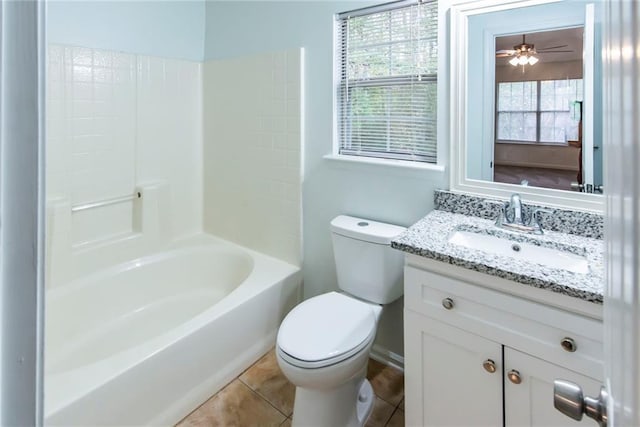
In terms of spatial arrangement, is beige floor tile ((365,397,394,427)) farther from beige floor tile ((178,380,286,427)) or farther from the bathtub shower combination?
the bathtub shower combination

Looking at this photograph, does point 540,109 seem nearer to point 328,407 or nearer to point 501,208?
point 501,208

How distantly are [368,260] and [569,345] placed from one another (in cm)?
87

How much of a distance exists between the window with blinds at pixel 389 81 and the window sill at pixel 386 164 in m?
0.04

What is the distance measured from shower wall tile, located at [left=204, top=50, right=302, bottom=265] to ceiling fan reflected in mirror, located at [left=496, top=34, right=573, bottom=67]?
3.37 feet

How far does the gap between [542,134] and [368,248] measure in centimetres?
84

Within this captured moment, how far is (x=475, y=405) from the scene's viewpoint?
126 centimetres

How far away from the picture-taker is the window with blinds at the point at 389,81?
1.75m

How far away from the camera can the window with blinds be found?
175 centimetres

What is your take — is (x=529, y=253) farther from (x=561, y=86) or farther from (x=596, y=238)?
(x=561, y=86)

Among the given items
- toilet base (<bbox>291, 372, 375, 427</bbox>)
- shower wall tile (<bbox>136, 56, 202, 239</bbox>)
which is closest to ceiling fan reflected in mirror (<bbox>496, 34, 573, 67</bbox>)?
toilet base (<bbox>291, 372, 375, 427</bbox>)

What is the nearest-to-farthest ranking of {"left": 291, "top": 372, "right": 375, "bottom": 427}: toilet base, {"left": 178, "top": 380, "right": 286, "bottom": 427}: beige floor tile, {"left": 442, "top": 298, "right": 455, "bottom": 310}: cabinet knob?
{"left": 442, "top": 298, "right": 455, "bottom": 310}: cabinet knob < {"left": 291, "top": 372, "right": 375, "bottom": 427}: toilet base < {"left": 178, "top": 380, "right": 286, "bottom": 427}: beige floor tile

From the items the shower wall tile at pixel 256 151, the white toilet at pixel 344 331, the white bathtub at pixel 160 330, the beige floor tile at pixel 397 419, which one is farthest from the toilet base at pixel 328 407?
the shower wall tile at pixel 256 151

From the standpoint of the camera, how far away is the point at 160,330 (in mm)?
2170

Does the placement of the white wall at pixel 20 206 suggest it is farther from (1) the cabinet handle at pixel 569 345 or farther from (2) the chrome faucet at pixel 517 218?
(2) the chrome faucet at pixel 517 218
